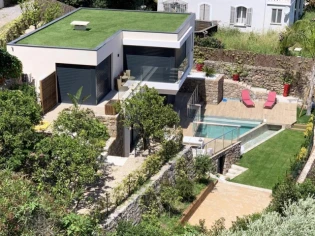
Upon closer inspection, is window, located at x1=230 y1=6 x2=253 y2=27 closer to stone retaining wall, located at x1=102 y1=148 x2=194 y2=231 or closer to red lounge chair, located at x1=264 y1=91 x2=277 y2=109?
red lounge chair, located at x1=264 y1=91 x2=277 y2=109

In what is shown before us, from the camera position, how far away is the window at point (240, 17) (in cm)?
5441

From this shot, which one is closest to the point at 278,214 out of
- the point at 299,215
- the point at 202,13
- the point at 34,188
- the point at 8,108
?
the point at 299,215

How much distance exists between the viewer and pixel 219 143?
34.3 metres

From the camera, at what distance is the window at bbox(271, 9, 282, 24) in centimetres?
5364

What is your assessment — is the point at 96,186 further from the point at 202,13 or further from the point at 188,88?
the point at 202,13

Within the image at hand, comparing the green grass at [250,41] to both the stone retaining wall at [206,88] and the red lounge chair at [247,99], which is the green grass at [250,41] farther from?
the stone retaining wall at [206,88]

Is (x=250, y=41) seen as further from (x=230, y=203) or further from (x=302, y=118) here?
(x=230, y=203)

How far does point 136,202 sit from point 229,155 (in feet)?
34.9

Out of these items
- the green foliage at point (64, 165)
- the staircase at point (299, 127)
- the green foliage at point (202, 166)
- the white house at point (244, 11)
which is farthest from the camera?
the white house at point (244, 11)

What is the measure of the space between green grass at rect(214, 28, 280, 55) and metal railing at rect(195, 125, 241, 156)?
47.8 feet

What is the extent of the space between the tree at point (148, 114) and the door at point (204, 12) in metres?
28.3

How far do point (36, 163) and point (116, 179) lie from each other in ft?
14.3

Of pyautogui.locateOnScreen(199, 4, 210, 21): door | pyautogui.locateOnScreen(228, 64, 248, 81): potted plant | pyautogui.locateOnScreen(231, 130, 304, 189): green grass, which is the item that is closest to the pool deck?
pyautogui.locateOnScreen(231, 130, 304, 189): green grass

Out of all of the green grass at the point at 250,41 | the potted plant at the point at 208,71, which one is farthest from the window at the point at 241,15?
the potted plant at the point at 208,71
